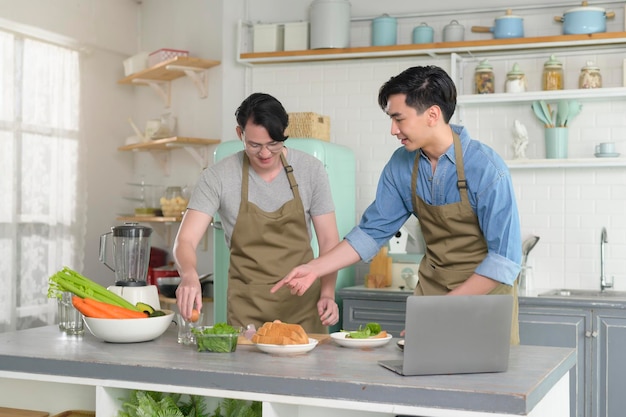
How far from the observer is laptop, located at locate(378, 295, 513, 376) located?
236 centimetres

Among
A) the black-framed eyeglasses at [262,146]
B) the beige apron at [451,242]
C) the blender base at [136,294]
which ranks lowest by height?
the blender base at [136,294]

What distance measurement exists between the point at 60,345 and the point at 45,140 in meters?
3.65

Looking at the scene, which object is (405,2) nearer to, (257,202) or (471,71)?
(471,71)

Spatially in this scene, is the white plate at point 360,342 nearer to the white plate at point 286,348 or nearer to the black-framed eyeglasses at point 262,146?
the white plate at point 286,348

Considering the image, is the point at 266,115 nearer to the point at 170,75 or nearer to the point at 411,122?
the point at 411,122

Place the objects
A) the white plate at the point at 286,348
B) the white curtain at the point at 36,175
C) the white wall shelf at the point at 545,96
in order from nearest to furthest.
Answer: the white plate at the point at 286,348 → the white wall shelf at the point at 545,96 → the white curtain at the point at 36,175

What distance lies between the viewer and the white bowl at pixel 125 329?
2996mm

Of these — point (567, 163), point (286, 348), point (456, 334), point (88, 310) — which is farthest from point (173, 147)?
point (456, 334)

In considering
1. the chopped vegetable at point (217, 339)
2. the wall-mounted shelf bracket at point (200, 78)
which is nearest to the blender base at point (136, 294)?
the chopped vegetable at point (217, 339)

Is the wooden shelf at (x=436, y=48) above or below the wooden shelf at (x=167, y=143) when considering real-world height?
above

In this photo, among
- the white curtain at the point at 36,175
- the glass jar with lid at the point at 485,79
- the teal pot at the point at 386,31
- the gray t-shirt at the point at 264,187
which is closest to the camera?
the gray t-shirt at the point at 264,187

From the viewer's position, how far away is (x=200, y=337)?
286 cm

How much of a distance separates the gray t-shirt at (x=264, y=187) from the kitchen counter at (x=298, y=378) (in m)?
0.89

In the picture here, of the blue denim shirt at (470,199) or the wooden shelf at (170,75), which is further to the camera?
the wooden shelf at (170,75)
